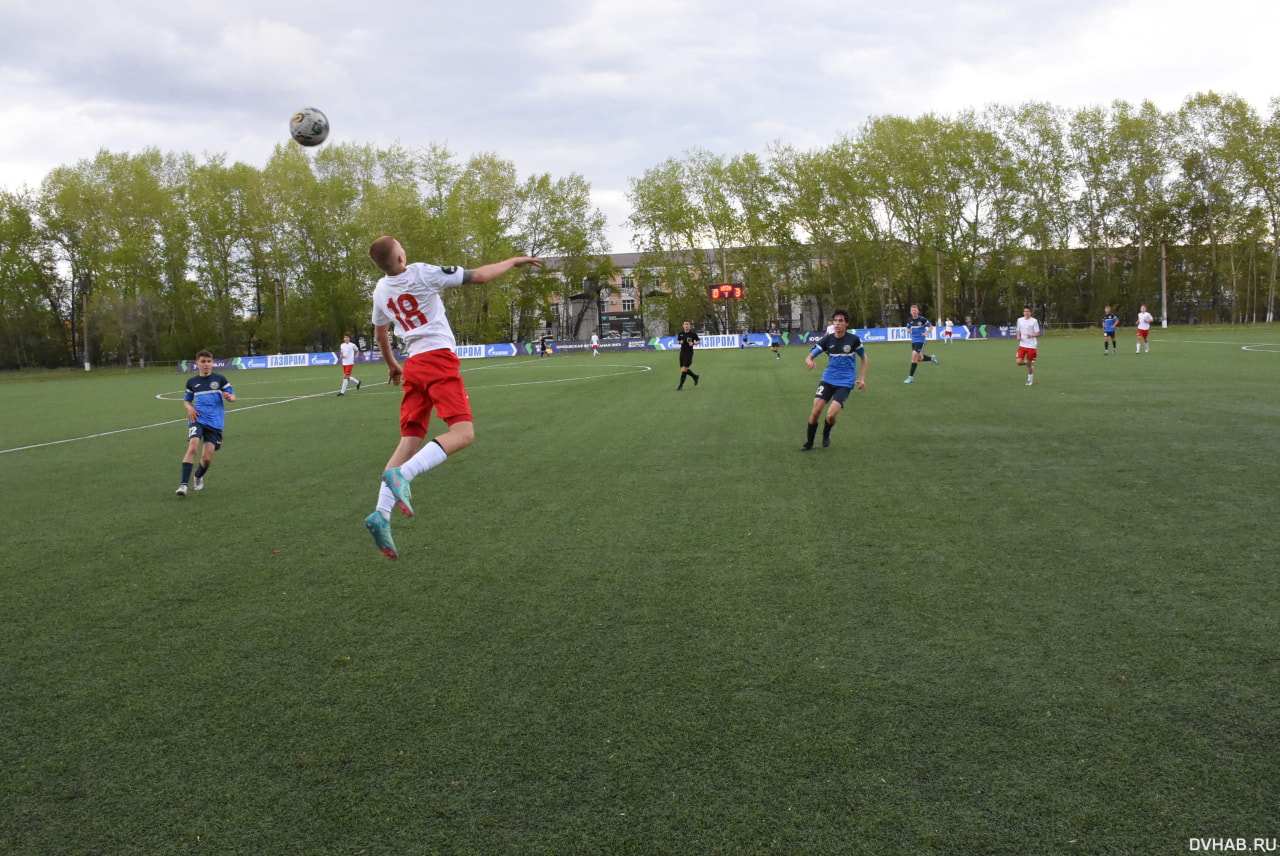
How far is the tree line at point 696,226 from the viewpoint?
58.5m

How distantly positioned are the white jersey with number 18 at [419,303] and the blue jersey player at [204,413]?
4736 millimetres

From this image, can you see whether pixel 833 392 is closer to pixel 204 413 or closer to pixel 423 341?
pixel 423 341

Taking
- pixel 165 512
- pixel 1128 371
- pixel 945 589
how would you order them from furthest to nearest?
pixel 1128 371
pixel 165 512
pixel 945 589

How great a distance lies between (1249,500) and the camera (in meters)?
6.77

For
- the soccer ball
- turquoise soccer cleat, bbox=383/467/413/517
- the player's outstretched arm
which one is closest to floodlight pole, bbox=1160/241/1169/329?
the soccer ball

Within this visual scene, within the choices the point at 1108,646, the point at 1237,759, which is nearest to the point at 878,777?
the point at 1237,759

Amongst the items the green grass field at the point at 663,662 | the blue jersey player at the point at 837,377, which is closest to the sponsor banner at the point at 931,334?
the blue jersey player at the point at 837,377

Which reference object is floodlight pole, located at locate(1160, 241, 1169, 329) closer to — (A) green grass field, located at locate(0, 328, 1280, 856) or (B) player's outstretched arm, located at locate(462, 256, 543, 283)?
(A) green grass field, located at locate(0, 328, 1280, 856)

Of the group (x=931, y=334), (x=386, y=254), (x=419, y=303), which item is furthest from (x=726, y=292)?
(x=386, y=254)

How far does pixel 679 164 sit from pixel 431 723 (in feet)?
234

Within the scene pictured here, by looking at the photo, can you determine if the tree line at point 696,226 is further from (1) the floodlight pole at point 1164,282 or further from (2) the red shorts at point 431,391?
(2) the red shorts at point 431,391

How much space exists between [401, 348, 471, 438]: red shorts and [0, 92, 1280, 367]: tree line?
56.5 meters

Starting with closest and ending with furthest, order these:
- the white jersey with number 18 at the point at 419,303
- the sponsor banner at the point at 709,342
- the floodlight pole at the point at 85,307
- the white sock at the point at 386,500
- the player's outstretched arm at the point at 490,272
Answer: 1. the white sock at the point at 386,500
2. the player's outstretched arm at the point at 490,272
3. the white jersey with number 18 at the point at 419,303
4. the floodlight pole at the point at 85,307
5. the sponsor banner at the point at 709,342

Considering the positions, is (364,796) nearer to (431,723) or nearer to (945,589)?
(431,723)
